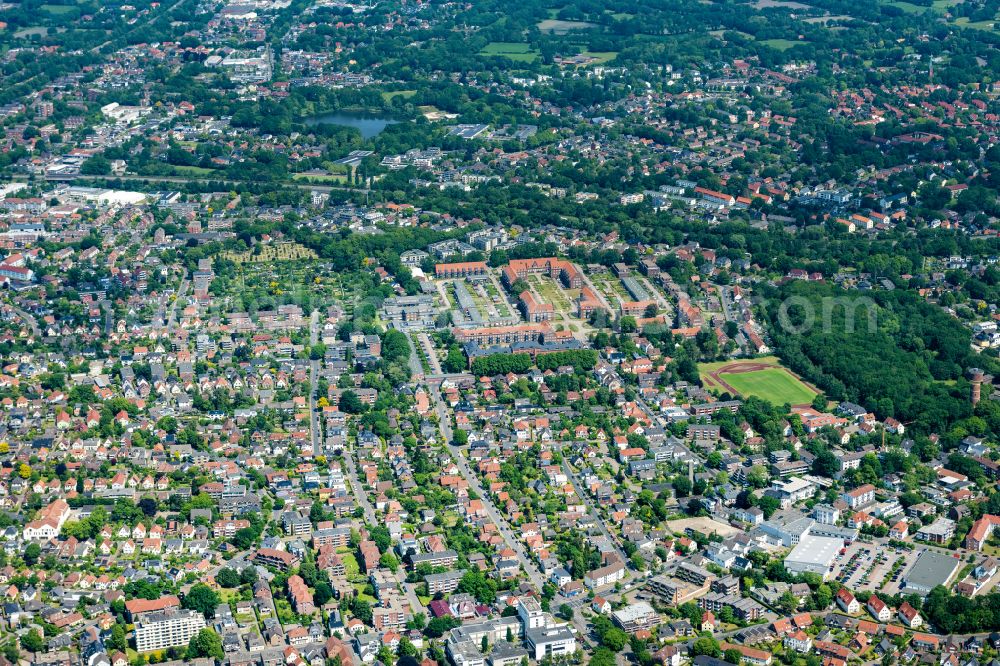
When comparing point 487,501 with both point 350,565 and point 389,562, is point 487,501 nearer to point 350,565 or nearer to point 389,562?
point 389,562

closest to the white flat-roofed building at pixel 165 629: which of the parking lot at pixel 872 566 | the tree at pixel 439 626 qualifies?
the tree at pixel 439 626

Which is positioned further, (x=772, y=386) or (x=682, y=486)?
(x=772, y=386)

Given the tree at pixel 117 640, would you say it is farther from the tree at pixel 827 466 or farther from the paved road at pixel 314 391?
the tree at pixel 827 466

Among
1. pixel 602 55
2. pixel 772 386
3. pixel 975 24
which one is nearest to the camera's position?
pixel 772 386

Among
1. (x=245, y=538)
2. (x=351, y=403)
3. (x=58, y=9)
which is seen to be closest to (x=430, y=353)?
(x=351, y=403)

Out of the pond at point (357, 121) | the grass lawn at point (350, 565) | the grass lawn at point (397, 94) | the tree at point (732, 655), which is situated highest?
the tree at point (732, 655)

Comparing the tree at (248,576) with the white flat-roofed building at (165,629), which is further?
the tree at (248,576)

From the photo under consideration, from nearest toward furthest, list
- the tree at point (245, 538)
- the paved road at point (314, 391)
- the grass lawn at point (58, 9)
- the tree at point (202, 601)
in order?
the tree at point (202, 601), the tree at point (245, 538), the paved road at point (314, 391), the grass lawn at point (58, 9)
